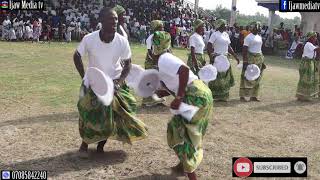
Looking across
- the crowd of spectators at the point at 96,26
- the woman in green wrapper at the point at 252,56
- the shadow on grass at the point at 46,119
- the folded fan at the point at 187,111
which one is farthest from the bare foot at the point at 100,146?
the crowd of spectators at the point at 96,26

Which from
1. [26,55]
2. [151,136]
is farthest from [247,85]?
[26,55]

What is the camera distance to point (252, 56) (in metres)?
11.2

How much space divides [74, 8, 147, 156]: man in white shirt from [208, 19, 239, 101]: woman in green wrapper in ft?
16.1

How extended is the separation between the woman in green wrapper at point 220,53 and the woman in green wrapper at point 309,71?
6.36 ft

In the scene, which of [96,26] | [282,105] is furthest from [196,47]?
[96,26]

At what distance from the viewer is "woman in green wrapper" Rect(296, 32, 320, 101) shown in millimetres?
11422

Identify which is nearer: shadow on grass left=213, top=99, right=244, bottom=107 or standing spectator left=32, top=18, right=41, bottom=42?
shadow on grass left=213, top=99, right=244, bottom=107

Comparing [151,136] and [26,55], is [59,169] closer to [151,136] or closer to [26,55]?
[151,136]

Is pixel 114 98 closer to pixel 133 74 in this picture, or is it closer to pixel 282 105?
pixel 133 74

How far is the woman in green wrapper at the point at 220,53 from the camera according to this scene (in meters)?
10.8

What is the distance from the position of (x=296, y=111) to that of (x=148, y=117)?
362 cm

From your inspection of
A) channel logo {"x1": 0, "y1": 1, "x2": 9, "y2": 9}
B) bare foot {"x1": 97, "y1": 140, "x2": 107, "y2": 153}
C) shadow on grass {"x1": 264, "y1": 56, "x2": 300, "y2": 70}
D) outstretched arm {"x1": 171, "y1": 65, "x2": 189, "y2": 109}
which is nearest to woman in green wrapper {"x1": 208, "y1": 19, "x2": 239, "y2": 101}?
bare foot {"x1": 97, "y1": 140, "x2": 107, "y2": 153}

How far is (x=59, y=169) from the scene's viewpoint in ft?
18.9

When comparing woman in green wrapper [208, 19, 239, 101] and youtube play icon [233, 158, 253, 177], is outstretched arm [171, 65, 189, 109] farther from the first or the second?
woman in green wrapper [208, 19, 239, 101]
